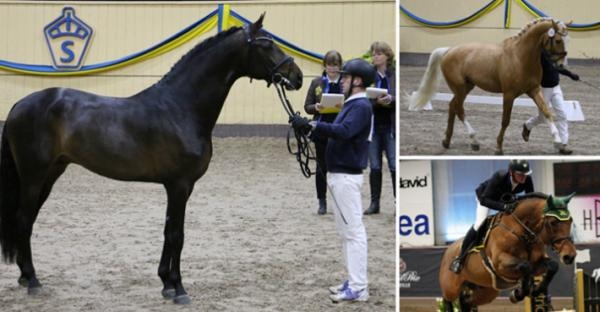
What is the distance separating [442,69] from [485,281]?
125 inches

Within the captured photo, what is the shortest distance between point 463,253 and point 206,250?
264cm

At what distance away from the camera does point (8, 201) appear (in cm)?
537

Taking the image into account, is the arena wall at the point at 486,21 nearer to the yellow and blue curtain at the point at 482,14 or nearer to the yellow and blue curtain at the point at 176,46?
the yellow and blue curtain at the point at 482,14

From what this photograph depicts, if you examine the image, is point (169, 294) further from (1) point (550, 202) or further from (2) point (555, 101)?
(2) point (555, 101)

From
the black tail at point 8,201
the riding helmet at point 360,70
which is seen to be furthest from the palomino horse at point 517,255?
the black tail at point 8,201

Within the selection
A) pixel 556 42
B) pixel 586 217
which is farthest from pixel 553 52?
pixel 586 217

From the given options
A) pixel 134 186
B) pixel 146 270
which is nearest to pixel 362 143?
pixel 146 270

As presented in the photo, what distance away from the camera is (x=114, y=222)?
24.8ft

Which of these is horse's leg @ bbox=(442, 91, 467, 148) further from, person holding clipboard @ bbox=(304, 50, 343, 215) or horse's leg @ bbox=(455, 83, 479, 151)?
person holding clipboard @ bbox=(304, 50, 343, 215)

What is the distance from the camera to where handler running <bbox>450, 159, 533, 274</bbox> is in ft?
13.4

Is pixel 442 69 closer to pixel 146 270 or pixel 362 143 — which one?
pixel 362 143

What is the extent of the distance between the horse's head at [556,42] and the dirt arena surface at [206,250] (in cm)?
194

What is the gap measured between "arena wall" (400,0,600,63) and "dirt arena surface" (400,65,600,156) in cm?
Result: 157

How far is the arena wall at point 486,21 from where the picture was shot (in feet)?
37.1
